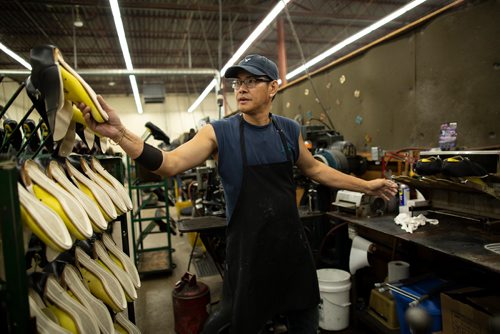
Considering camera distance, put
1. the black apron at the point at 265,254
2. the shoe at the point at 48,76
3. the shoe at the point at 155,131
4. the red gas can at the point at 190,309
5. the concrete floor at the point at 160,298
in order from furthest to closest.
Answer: the shoe at the point at 155,131 < the concrete floor at the point at 160,298 < the red gas can at the point at 190,309 < the black apron at the point at 265,254 < the shoe at the point at 48,76

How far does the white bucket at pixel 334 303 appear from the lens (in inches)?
95.7

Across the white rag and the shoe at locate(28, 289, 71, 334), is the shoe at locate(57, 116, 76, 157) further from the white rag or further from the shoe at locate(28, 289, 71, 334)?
the white rag

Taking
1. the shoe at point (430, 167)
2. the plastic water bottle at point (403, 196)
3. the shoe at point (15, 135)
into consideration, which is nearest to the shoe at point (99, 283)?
the shoe at point (15, 135)

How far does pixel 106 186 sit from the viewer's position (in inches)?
63.7

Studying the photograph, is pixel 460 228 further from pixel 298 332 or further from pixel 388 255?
pixel 298 332

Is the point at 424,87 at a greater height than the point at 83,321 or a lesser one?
greater

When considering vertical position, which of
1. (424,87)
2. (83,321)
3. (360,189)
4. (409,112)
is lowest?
(83,321)

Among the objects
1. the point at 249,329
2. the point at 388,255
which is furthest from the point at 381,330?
the point at 249,329

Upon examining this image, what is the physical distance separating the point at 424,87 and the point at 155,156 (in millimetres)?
2924

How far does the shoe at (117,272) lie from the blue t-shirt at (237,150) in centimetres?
67

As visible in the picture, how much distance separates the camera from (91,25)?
688 cm

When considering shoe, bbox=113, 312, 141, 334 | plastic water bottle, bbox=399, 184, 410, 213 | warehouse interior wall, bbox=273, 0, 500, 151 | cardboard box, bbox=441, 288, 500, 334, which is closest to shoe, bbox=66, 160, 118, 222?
shoe, bbox=113, 312, 141, 334

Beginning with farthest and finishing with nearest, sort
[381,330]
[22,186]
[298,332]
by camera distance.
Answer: [381,330] → [298,332] → [22,186]

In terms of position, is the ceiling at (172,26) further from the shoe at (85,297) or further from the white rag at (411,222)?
the shoe at (85,297)
